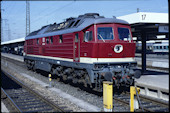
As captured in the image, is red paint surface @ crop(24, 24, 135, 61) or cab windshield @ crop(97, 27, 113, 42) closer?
red paint surface @ crop(24, 24, 135, 61)

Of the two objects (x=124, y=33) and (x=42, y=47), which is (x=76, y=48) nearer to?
(x=124, y=33)

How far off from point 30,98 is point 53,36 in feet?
18.6

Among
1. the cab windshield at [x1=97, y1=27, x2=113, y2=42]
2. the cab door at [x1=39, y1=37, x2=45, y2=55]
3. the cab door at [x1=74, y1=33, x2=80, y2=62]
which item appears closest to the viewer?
the cab windshield at [x1=97, y1=27, x2=113, y2=42]

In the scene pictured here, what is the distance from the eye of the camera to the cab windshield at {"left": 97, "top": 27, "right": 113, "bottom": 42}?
1084cm

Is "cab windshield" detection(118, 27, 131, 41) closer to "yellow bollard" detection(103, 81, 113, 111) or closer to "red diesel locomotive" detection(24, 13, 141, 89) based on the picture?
"red diesel locomotive" detection(24, 13, 141, 89)

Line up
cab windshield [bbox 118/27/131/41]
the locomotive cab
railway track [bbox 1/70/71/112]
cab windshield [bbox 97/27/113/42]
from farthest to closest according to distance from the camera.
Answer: cab windshield [bbox 118/27/131/41], cab windshield [bbox 97/27/113/42], the locomotive cab, railway track [bbox 1/70/71/112]

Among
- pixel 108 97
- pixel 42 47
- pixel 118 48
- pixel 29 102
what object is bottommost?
pixel 29 102

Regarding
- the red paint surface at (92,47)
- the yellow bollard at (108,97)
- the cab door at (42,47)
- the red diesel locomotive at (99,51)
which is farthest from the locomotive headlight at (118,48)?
the cab door at (42,47)

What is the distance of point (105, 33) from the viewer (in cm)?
1098

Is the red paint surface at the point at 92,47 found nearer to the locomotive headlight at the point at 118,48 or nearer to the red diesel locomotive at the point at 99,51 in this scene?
the red diesel locomotive at the point at 99,51

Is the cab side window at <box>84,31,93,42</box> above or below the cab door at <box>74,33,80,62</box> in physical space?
above

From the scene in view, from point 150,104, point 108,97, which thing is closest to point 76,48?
point 108,97

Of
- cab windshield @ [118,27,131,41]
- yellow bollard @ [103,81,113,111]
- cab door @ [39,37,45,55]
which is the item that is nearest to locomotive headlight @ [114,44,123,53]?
cab windshield @ [118,27,131,41]

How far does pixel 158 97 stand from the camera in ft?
35.0
